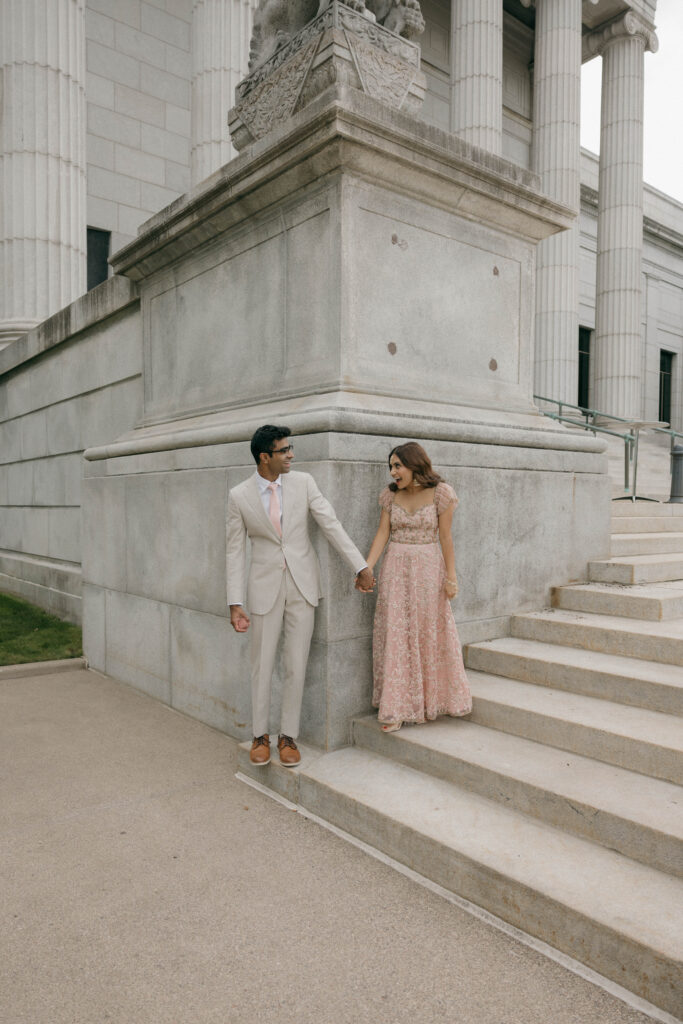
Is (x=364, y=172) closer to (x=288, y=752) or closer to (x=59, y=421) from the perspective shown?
(x=288, y=752)

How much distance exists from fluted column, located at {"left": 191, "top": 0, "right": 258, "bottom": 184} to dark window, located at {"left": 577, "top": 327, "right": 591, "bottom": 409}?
55.2 feet

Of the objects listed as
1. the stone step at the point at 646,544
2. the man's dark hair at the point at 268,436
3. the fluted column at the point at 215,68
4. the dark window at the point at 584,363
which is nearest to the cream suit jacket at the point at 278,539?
the man's dark hair at the point at 268,436

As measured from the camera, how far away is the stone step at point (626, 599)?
4.86m

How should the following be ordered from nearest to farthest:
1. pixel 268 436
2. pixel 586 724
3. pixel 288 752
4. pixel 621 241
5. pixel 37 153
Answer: pixel 586 724 < pixel 268 436 < pixel 288 752 < pixel 37 153 < pixel 621 241

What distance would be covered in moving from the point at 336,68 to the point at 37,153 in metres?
8.86

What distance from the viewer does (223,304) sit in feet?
19.2

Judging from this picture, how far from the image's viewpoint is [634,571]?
5.59m

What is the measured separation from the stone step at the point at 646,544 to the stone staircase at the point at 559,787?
1.24m

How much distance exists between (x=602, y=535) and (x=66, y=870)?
15.0ft

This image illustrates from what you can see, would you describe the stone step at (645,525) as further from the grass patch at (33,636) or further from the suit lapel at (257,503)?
the grass patch at (33,636)

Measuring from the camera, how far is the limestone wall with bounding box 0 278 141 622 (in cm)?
779

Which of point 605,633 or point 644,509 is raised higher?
point 644,509

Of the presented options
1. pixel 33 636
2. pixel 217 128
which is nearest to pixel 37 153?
pixel 217 128

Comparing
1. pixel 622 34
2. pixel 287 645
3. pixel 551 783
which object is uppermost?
pixel 622 34
